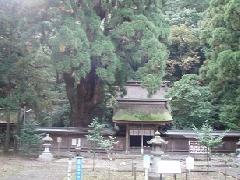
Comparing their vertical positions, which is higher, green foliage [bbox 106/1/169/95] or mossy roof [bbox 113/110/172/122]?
green foliage [bbox 106/1/169/95]

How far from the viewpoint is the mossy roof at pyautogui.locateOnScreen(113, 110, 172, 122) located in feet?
89.9

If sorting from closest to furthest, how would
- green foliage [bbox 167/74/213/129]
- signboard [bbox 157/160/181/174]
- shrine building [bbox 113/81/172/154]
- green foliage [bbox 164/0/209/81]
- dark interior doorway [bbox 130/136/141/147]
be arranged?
signboard [bbox 157/160/181/174]
shrine building [bbox 113/81/172/154]
dark interior doorway [bbox 130/136/141/147]
green foliage [bbox 167/74/213/129]
green foliage [bbox 164/0/209/81]

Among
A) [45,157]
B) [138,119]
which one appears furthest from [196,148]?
[45,157]

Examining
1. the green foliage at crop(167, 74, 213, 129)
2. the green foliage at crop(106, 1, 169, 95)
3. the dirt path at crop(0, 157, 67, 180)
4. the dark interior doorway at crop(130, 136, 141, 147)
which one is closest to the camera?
the dirt path at crop(0, 157, 67, 180)

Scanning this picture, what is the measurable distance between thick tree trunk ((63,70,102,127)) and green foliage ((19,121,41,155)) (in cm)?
421

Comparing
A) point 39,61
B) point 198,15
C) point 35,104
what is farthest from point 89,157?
point 198,15

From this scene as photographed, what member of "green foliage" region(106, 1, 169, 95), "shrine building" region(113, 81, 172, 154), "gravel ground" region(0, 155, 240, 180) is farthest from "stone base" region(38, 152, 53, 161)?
"green foliage" region(106, 1, 169, 95)

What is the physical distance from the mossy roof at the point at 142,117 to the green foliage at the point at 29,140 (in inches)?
206

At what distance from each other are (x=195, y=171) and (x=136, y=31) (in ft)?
35.1

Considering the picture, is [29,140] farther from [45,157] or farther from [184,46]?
[184,46]

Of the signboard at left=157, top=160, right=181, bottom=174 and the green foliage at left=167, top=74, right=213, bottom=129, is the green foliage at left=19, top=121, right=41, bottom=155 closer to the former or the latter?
the green foliage at left=167, top=74, right=213, bottom=129

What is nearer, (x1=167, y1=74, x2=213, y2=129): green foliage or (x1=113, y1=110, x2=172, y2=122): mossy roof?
(x1=113, y1=110, x2=172, y2=122): mossy roof

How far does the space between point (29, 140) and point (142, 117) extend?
731 centimetres

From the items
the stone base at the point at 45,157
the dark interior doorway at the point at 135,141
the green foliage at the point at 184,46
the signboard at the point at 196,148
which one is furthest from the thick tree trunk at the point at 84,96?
the green foliage at the point at 184,46
